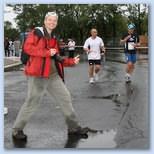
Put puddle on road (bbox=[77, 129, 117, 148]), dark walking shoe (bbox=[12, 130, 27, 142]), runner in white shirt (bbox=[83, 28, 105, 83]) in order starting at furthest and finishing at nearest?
runner in white shirt (bbox=[83, 28, 105, 83]), dark walking shoe (bbox=[12, 130, 27, 142]), puddle on road (bbox=[77, 129, 117, 148])

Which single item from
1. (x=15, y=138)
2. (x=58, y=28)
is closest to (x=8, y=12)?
(x=58, y=28)

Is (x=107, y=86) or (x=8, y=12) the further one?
(x=107, y=86)

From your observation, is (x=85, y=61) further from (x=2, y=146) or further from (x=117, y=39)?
(x=2, y=146)

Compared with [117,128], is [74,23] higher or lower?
higher

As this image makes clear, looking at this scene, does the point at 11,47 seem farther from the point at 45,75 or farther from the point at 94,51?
the point at 94,51

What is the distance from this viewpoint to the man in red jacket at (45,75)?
962cm

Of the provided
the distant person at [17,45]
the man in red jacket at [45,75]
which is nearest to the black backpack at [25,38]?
the man in red jacket at [45,75]

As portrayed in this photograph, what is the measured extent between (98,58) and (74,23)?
37cm

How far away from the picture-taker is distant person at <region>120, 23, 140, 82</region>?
9.96 meters

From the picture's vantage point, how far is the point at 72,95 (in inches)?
393

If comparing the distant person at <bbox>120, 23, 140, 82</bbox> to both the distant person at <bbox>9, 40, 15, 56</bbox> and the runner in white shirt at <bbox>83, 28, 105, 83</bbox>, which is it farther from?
the distant person at <bbox>9, 40, 15, 56</bbox>

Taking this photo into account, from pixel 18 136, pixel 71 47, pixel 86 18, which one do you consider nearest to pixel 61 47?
pixel 71 47

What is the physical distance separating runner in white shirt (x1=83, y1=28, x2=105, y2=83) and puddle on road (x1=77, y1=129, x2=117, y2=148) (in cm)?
58

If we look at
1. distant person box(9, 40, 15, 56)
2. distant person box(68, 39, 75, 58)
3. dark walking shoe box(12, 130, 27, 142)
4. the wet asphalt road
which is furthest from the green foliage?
dark walking shoe box(12, 130, 27, 142)
